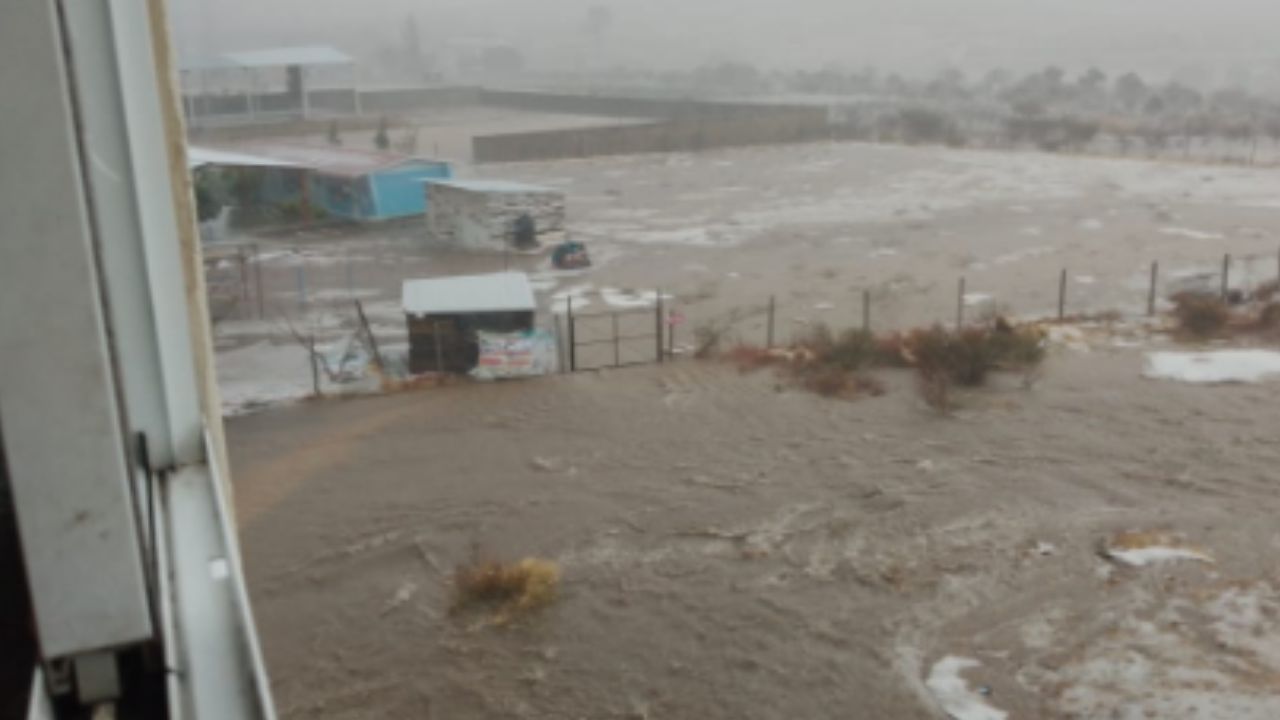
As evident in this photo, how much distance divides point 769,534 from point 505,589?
9.94 ft

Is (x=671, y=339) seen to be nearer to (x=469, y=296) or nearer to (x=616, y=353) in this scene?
(x=616, y=353)

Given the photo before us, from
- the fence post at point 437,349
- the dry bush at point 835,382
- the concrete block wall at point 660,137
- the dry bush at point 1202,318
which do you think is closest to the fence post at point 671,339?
the dry bush at point 835,382

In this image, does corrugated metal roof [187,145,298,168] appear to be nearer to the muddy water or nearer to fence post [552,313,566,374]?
the muddy water

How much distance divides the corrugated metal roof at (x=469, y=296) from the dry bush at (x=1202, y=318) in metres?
11.4

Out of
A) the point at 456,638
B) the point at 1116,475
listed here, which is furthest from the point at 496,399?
the point at 1116,475

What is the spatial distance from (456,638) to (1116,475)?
321 inches

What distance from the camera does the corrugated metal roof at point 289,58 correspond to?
62.5m

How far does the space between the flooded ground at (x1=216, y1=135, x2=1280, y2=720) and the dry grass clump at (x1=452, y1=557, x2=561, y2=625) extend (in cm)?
18

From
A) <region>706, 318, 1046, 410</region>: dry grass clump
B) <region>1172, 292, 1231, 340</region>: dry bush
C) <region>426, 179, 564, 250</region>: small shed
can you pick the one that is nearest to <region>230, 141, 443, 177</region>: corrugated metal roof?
<region>426, 179, 564, 250</region>: small shed

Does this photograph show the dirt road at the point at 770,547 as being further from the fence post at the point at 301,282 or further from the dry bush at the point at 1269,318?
the fence post at the point at 301,282

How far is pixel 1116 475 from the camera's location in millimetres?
14094

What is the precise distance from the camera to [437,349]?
734 inches

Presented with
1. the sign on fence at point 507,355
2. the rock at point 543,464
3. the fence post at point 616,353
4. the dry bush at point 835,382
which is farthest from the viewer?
the fence post at point 616,353

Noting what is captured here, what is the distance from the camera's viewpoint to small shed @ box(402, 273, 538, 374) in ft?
60.7
